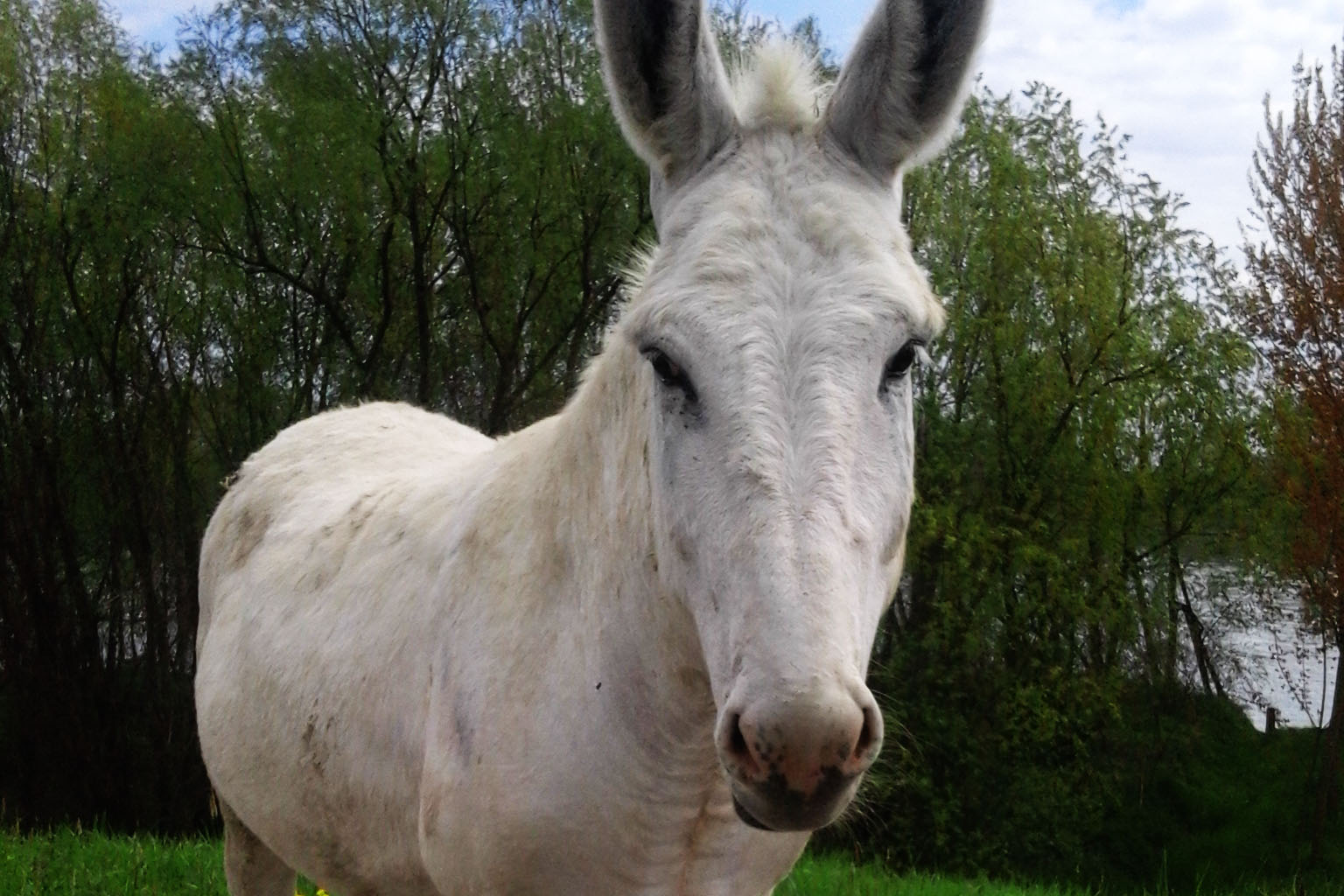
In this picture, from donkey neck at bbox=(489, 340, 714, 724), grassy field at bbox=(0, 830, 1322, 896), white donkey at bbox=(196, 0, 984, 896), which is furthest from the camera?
grassy field at bbox=(0, 830, 1322, 896)

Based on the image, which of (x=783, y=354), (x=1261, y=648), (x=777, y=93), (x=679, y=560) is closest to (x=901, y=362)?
(x=783, y=354)

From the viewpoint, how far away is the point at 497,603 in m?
2.44

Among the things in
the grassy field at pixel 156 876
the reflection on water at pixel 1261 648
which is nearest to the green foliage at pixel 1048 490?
the reflection on water at pixel 1261 648

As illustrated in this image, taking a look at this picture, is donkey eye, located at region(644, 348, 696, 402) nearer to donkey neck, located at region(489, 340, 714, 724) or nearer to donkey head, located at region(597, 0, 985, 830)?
donkey head, located at region(597, 0, 985, 830)

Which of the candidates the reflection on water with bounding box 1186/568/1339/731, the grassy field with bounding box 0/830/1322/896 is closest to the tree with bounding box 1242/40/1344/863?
the reflection on water with bounding box 1186/568/1339/731

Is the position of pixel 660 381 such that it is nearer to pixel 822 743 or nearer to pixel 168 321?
pixel 822 743

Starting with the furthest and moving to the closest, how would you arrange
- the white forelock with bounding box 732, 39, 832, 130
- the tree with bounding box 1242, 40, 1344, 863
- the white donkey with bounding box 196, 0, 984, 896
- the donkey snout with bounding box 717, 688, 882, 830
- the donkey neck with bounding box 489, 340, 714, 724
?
the tree with bounding box 1242, 40, 1344, 863
the white forelock with bounding box 732, 39, 832, 130
the donkey neck with bounding box 489, 340, 714, 724
the white donkey with bounding box 196, 0, 984, 896
the donkey snout with bounding box 717, 688, 882, 830

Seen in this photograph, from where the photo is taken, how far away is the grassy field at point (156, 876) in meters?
5.45

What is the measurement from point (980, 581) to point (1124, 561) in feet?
8.31

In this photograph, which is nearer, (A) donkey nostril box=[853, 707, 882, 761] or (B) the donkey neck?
(A) donkey nostril box=[853, 707, 882, 761]

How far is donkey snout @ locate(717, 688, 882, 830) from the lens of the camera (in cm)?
158

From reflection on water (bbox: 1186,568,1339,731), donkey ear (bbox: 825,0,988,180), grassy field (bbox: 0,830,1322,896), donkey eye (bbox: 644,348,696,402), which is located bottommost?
grassy field (bbox: 0,830,1322,896)

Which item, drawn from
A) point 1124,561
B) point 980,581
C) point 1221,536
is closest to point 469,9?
point 980,581

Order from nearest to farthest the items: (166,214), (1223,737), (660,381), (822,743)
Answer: (822,743)
(660,381)
(166,214)
(1223,737)
